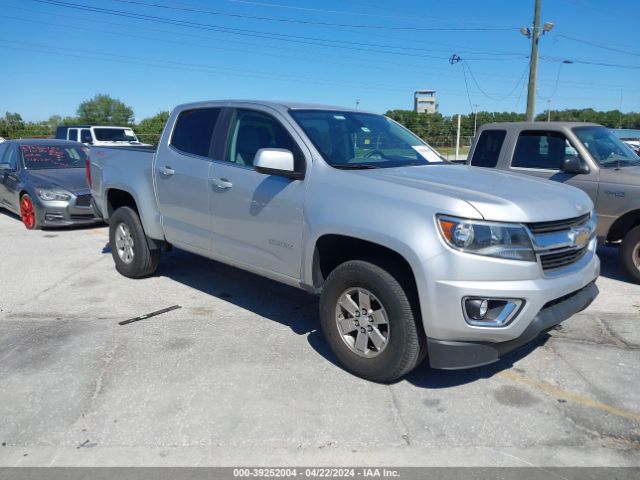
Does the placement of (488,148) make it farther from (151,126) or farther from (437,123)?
(151,126)

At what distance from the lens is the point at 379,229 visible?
11.6ft

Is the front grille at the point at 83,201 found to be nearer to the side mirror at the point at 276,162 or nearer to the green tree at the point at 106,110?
the side mirror at the point at 276,162

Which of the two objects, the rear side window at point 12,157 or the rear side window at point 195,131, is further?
the rear side window at point 12,157

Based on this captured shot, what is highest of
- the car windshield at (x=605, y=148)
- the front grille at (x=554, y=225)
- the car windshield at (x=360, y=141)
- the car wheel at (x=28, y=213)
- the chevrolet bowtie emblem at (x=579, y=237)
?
the car windshield at (x=360, y=141)

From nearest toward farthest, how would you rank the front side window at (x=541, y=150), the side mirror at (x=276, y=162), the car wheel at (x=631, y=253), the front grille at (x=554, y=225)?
the front grille at (x=554, y=225) < the side mirror at (x=276, y=162) < the car wheel at (x=631, y=253) < the front side window at (x=541, y=150)

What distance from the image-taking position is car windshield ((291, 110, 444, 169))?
4.29 meters

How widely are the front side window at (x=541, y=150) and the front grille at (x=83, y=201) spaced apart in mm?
6918

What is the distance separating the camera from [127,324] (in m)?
5.08

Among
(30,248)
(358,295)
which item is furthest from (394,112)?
(358,295)

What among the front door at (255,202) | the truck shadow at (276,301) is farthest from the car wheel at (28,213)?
the front door at (255,202)

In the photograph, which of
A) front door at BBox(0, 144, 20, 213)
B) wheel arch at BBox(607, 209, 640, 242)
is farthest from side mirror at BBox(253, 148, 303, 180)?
front door at BBox(0, 144, 20, 213)

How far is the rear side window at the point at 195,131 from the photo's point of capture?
5.17 m

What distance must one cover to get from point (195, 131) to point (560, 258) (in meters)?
3.47

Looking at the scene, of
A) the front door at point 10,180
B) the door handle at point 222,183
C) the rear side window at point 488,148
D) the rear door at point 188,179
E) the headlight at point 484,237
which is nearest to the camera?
the headlight at point 484,237
